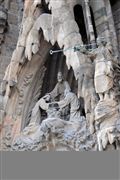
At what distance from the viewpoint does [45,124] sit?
5.88m

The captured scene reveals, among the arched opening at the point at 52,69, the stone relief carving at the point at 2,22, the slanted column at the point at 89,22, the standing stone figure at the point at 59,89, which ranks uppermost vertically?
the stone relief carving at the point at 2,22

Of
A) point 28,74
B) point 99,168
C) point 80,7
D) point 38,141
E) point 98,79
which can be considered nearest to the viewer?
point 99,168

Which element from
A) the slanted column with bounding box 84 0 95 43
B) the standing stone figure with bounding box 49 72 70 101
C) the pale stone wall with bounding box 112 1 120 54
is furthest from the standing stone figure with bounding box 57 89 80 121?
the pale stone wall with bounding box 112 1 120 54

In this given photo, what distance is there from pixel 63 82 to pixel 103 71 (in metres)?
1.33

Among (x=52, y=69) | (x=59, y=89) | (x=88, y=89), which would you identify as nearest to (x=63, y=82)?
(x=59, y=89)

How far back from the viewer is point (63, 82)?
6.72m

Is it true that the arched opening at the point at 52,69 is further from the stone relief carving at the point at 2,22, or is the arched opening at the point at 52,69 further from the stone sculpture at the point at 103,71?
the stone relief carving at the point at 2,22

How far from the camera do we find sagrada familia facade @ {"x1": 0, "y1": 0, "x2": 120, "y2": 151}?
18.0 feet

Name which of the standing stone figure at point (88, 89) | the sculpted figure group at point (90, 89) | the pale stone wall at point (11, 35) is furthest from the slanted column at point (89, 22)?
the pale stone wall at point (11, 35)

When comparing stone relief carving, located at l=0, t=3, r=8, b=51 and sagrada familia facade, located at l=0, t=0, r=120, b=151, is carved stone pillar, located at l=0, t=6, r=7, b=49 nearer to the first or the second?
stone relief carving, located at l=0, t=3, r=8, b=51

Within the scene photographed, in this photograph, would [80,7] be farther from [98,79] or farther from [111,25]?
[98,79]

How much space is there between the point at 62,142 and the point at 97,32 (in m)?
2.50

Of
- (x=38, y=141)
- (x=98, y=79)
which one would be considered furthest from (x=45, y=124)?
(x=98, y=79)

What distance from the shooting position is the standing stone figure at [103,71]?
5.42 metres
